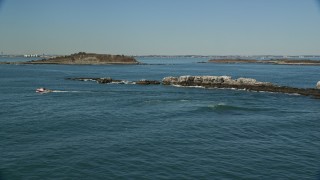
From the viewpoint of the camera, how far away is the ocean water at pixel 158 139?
2681 centimetres

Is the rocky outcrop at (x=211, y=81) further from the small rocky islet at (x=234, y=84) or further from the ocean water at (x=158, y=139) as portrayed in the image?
the ocean water at (x=158, y=139)

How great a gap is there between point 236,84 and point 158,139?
51.8m

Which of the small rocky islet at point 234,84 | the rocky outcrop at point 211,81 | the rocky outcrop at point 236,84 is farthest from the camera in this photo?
the rocky outcrop at point 211,81

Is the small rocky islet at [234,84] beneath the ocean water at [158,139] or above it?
above

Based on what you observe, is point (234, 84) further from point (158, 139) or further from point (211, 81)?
point (158, 139)

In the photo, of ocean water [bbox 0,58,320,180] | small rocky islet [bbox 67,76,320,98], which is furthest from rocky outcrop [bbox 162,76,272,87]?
ocean water [bbox 0,58,320,180]

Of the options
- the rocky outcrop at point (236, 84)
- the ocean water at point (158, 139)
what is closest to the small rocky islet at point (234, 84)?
the rocky outcrop at point (236, 84)

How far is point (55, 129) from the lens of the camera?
128 ft

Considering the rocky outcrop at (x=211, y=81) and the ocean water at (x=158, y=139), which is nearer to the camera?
the ocean water at (x=158, y=139)

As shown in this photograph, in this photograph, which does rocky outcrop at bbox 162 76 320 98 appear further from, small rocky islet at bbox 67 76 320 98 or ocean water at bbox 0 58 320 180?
ocean water at bbox 0 58 320 180

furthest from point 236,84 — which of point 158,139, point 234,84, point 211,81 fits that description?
point 158,139

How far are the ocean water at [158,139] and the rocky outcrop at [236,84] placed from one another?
11.2 m

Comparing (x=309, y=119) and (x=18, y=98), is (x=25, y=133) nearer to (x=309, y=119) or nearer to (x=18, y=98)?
(x=18, y=98)

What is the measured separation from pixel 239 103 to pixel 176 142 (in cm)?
2783
